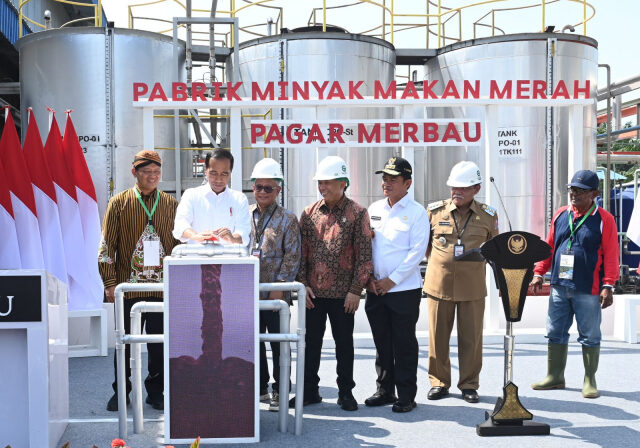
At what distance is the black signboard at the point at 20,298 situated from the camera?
11.5 feet

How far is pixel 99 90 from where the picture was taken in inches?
406

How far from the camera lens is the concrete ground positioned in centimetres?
411

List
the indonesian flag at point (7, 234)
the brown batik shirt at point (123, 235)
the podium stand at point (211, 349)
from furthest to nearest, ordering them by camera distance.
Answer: the indonesian flag at point (7, 234), the brown batik shirt at point (123, 235), the podium stand at point (211, 349)

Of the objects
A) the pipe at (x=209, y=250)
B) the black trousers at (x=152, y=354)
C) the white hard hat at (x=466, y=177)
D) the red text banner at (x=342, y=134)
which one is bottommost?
the black trousers at (x=152, y=354)

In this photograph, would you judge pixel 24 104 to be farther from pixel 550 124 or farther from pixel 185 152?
pixel 550 124

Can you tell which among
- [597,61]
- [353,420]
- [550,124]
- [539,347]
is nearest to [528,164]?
[550,124]

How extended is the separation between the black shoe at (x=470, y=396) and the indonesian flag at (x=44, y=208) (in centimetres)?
423

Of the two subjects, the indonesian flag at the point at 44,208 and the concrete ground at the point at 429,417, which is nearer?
the concrete ground at the point at 429,417

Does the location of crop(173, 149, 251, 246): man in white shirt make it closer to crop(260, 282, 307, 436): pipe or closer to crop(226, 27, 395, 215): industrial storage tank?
crop(260, 282, 307, 436): pipe

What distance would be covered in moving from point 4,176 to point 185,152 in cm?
483

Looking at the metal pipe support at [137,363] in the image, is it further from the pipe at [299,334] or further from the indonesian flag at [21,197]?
the indonesian flag at [21,197]

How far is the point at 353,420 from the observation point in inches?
180

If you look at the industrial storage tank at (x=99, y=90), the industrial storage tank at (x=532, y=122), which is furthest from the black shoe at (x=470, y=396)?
the industrial storage tank at (x=99, y=90)

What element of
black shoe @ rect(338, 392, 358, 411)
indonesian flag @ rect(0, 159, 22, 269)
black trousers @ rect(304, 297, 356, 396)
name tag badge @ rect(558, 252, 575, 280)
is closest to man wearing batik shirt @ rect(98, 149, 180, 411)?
black trousers @ rect(304, 297, 356, 396)
